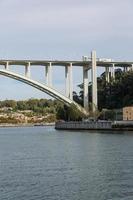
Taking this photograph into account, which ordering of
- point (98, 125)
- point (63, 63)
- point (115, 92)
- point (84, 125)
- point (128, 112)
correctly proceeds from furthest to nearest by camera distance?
point (115, 92)
point (84, 125)
point (98, 125)
point (128, 112)
point (63, 63)

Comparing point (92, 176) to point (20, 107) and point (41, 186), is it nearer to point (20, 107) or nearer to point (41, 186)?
point (41, 186)

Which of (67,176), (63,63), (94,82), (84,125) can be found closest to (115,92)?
(94,82)

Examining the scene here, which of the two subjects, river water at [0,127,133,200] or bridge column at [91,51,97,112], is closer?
river water at [0,127,133,200]

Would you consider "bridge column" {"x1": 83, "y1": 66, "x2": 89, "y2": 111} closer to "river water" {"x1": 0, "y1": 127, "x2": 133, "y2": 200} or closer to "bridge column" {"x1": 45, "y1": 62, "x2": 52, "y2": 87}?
Result: "bridge column" {"x1": 45, "y1": 62, "x2": 52, "y2": 87}

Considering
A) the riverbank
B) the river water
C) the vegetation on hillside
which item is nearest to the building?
the riverbank

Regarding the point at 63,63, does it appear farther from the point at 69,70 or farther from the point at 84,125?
the point at 84,125

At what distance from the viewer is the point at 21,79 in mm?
79812

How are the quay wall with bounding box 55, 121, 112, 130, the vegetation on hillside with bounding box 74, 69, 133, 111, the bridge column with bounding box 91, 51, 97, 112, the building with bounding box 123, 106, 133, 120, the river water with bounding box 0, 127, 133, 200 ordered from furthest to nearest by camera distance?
the vegetation on hillside with bounding box 74, 69, 133, 111 < the bridge column with bounding box 91, 51, 97, 112 < the building with bounding box 123, 106, 133, 120 < the quay wall with bounding box 55, 121, 112, 130 < the river water with bounding box 0, 127, 133, 200

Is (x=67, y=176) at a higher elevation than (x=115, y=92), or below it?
below

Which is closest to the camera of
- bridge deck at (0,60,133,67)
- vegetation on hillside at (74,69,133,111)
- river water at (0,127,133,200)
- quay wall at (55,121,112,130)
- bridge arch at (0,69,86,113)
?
river water at (0,127,133,200)

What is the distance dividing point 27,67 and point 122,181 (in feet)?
191

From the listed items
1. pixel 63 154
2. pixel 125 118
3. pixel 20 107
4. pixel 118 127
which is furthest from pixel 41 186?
pixel 20 107

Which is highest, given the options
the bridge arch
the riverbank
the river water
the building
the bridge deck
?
the bridge deck

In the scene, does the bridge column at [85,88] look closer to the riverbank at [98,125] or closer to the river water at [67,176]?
the riverbank at [98,125]
